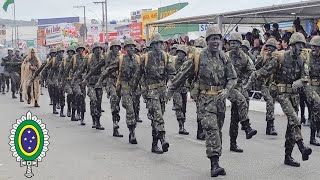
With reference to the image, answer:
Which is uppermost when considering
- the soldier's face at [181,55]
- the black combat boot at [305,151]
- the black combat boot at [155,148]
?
the soldier's face at [181,55]

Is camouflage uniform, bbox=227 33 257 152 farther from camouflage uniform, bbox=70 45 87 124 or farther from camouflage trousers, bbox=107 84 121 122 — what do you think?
camouflage uniform, bbox=70 45 87 124

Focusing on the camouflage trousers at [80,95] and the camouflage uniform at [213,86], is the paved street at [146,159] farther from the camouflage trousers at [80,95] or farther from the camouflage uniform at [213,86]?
the camouflage trousers at [80,95]

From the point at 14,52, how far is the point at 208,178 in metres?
17.1

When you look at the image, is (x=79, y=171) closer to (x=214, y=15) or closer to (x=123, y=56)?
(x=123, y=56)

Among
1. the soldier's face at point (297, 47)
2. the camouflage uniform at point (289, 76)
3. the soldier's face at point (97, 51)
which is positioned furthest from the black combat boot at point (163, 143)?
the soldier's face at point (97, 51)

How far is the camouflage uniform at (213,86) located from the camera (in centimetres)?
645

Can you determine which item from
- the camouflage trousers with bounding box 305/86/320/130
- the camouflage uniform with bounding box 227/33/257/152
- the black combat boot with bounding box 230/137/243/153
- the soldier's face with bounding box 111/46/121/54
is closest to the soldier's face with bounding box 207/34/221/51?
the camouflage uniform with bounding box 227/33/257/152

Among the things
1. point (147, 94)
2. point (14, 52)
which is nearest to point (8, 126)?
point (147, 94)

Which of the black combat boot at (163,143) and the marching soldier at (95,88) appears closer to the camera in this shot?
the black combat boot at (163,143)

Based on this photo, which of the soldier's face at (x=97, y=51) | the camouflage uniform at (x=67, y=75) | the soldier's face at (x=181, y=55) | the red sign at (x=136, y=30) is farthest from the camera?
the red sign at (x=136, y=30)

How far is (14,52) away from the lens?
2186cm

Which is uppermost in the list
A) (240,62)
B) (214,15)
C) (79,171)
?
(214,15)

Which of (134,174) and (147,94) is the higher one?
(147,94)

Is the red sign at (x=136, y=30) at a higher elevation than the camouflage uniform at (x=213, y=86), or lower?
higher
